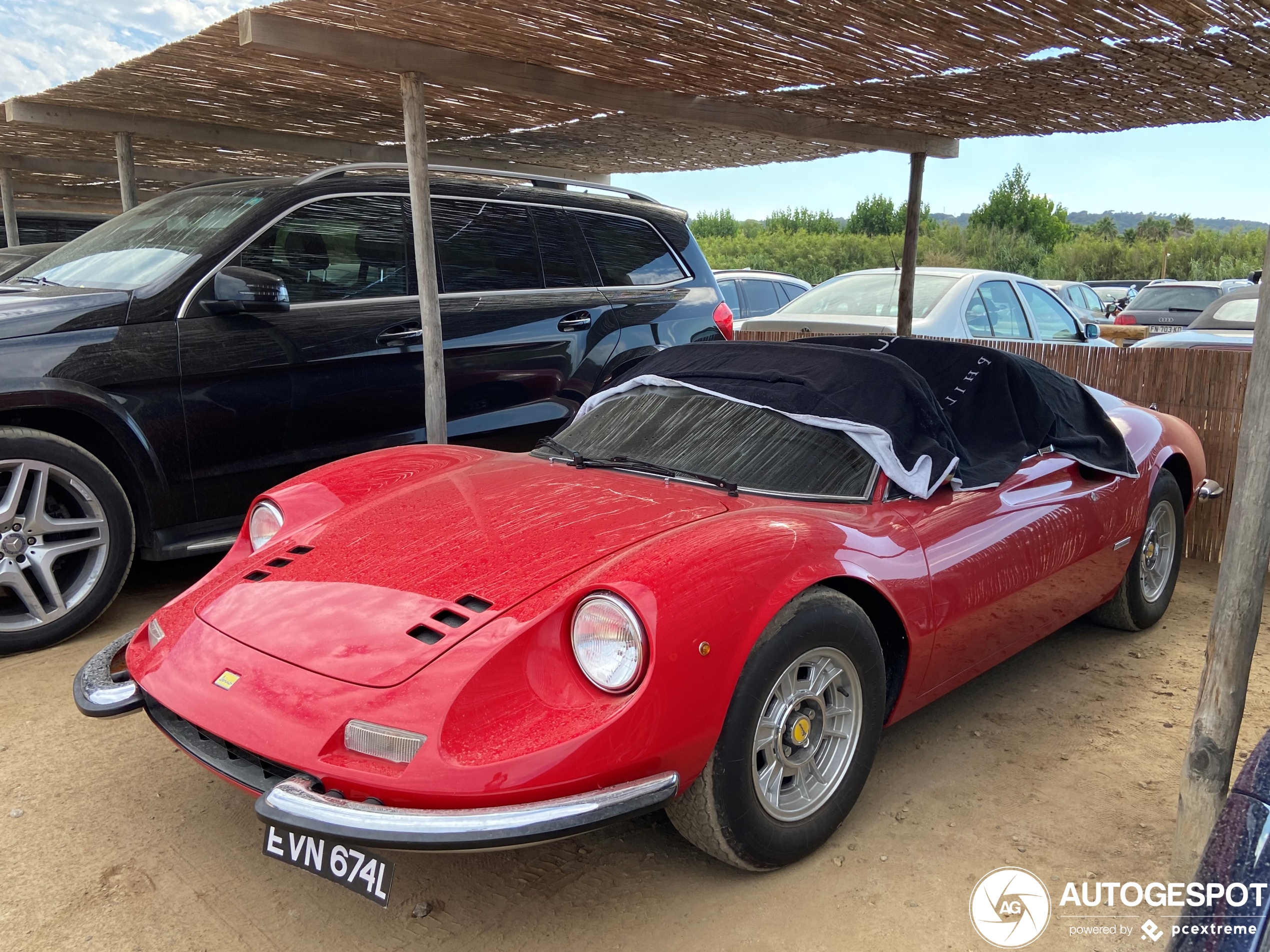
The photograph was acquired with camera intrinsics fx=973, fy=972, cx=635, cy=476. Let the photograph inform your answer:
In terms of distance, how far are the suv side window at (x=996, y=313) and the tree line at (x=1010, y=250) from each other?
101 ft

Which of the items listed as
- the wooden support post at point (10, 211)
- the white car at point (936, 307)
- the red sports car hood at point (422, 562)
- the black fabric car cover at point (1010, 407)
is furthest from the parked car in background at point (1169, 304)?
the wooden support post at point (10, 211)

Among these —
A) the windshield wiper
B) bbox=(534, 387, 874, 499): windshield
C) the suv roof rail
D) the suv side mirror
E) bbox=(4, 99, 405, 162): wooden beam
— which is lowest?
the windshield wiper

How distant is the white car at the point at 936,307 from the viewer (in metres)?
7.86

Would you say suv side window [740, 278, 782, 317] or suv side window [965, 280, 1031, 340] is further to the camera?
suv side window [740, 278, 782, 317]

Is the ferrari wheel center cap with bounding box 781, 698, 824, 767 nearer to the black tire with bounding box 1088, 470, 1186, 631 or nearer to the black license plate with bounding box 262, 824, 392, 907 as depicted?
the black license plate with bounding box 262, 824, 392, 907

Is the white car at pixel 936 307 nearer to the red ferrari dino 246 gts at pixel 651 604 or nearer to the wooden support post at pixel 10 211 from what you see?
the red ferrari dino 246 gts at pixel 651 604

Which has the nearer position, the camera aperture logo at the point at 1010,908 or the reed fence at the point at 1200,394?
the camera aperture logo at the point at 1010,908

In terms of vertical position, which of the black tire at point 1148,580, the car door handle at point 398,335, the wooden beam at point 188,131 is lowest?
the black tire at point 1148,580

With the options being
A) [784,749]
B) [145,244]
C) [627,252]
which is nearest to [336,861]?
[784,749]

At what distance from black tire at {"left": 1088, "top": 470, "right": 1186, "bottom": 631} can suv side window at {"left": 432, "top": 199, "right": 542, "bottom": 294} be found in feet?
10.9

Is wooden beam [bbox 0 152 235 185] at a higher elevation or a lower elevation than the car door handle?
higher

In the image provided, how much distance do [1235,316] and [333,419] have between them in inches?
329

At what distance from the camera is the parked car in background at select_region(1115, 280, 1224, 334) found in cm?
1582
